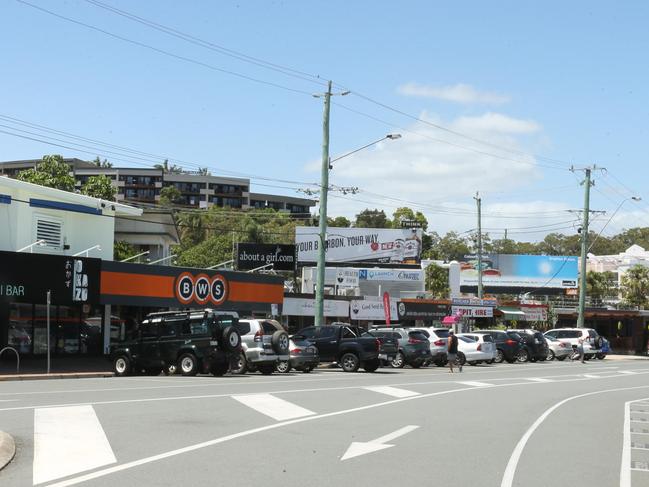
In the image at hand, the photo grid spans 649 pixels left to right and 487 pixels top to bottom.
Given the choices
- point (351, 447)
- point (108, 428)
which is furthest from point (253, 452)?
point (108, 428)

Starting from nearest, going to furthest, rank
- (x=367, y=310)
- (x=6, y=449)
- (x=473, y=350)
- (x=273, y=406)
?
(x=6, y=449) → (x=273, y=406) → (x=473, y=350) → (x=367, y=310)

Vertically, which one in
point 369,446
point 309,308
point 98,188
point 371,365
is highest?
point 98,188

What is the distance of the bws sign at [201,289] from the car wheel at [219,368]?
27.3ft

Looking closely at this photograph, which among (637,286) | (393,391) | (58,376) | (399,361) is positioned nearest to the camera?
(393,391)

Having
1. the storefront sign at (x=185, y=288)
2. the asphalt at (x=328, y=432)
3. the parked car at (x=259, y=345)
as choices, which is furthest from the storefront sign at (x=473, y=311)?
the asphalt at (x=328, y=432)

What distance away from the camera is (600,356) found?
5406 cm

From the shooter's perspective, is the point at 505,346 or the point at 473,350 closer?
the point at 473,350

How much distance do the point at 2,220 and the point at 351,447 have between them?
78.1 feet

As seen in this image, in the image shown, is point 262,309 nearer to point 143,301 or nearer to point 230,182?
point 143,301

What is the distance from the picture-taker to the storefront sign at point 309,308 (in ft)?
155

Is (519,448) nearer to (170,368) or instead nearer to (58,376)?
(170,368)

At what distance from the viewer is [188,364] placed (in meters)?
27.5

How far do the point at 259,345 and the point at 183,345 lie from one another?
8.85 feet

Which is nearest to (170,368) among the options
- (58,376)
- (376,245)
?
(58,376)
